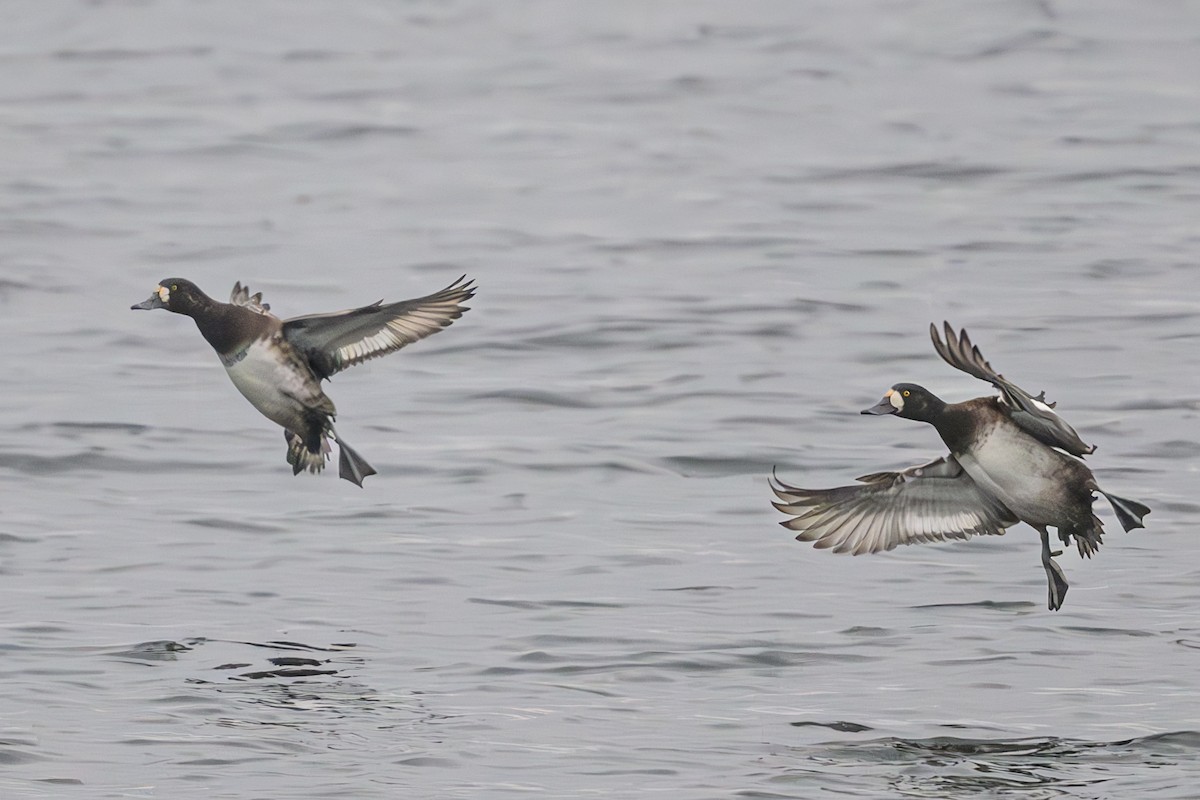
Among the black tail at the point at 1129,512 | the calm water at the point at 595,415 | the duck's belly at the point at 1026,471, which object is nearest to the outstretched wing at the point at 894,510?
the duck's belly at the point at 1026,471

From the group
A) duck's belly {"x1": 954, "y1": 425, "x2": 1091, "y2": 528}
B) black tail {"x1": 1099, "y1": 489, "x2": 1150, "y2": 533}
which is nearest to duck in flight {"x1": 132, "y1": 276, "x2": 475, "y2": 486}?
duck's belly {"x1": 954, "y1": 425, "x2": 1091, "y2": 528}

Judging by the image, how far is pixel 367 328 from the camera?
33.3ft

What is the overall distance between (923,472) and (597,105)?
20.8m

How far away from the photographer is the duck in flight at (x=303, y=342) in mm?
10039

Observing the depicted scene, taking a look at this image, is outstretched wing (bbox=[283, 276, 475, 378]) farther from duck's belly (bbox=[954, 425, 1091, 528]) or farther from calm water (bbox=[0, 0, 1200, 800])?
duck's belly (bbox=[954, 425, 1091, 528])

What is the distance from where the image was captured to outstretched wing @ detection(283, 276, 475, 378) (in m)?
9.99

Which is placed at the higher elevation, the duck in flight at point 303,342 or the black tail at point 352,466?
the duck in flight at point 303,342

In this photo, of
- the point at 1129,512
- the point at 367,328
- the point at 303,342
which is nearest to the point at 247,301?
the point at 303,342

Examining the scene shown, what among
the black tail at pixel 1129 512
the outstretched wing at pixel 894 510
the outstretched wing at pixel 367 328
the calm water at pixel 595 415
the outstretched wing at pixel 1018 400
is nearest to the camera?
the outstretched wing at pixel 1018 400

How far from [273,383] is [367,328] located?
503mm

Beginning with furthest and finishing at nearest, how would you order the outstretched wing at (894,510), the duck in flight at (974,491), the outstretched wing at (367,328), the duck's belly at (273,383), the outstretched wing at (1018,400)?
the duck's belly at (273,383) → the outstretched wing at (367,328) → the outstretched wing at (894,510) → the duck in flight at (974,491) → the outstretched wing at (1018,400)

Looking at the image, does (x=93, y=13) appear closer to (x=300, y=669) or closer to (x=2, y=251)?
(x=2, y=251)

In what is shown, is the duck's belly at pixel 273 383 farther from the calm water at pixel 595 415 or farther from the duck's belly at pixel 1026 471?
the duck's belly at pixel 1026 471

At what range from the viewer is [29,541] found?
1218cm
